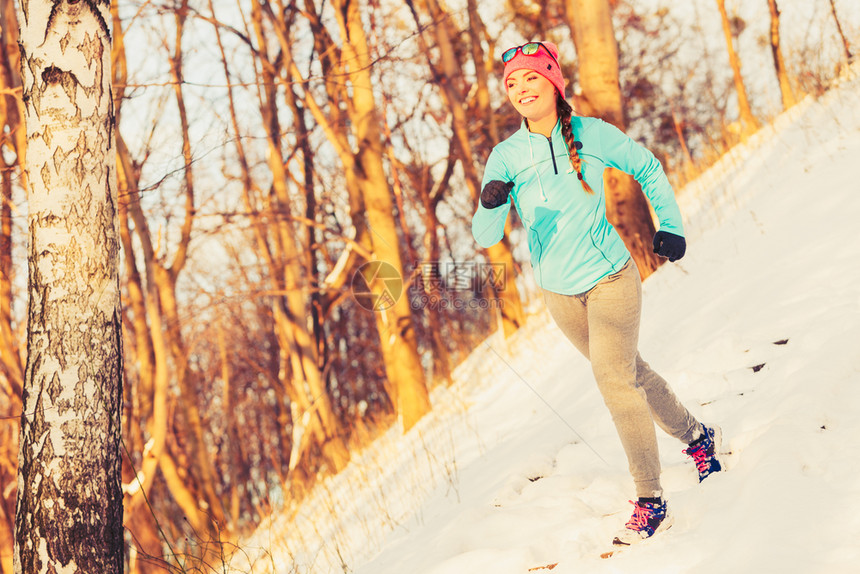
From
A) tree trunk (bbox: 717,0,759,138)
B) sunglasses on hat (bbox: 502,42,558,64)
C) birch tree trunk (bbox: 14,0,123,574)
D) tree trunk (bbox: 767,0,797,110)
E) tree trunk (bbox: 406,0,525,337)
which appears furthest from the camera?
tree trunk (bbox: 767,0,797,110)

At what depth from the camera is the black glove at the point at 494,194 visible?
242cm

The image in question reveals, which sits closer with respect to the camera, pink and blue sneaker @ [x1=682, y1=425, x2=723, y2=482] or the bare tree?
pink and blue sneaker @ [x1=682, y1=425, x2=723, y2=482]

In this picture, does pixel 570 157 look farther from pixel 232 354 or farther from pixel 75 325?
pixel 232 354

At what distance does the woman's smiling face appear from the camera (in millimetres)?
2424

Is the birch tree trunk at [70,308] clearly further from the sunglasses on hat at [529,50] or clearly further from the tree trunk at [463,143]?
the tree trunk at [463,143]

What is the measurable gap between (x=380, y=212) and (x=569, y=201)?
573 centimetres

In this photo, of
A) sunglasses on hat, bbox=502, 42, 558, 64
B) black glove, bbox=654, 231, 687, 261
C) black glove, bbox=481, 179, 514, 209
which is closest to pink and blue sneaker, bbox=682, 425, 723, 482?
black glove, bbox=654, 231, 687, 261

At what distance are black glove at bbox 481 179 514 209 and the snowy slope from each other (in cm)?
128

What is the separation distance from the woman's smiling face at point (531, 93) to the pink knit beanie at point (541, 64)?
2 centimetres

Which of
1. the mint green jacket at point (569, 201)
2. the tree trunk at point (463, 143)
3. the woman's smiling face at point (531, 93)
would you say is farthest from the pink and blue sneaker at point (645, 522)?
the tree trunk at point (463, 143)

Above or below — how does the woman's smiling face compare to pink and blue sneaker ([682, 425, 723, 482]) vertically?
above

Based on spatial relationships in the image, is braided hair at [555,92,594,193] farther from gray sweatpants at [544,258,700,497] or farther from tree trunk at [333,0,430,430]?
tree trunk at [333,0,430,430]

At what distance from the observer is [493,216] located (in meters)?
2.50
